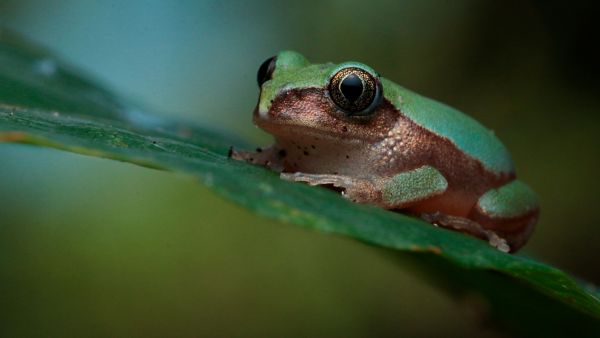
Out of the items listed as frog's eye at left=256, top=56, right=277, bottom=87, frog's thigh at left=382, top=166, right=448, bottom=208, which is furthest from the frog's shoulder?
frog's eye at left=256, top=56, right=277, bottom=87

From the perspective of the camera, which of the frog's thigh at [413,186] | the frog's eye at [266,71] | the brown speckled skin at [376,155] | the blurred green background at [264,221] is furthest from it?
the blurred green background at [264,221]

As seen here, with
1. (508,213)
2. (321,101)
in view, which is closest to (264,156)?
(321,101)

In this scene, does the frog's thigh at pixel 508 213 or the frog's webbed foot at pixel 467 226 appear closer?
the frog's webbed foot at pixel 467 226

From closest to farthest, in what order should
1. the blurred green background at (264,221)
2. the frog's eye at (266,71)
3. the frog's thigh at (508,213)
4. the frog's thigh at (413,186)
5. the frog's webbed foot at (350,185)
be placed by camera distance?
the frog's webbed foot at (350,185), the frog's thigh at (413,186), the frog's eye at (266,71), the frog's thigh at (508,213), the blurred green background at (264,221)

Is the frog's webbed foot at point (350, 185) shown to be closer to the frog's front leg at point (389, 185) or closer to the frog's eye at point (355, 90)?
the frog's front leg at point (389, 185)

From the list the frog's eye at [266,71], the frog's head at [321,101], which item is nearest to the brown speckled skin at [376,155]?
the frog's head at [321,101]

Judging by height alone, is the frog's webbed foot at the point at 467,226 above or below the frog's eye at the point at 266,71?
below

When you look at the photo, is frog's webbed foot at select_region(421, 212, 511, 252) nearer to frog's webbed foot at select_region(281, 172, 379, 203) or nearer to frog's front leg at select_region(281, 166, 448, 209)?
frog's front leg at select_region(281, 166, 448, 209)

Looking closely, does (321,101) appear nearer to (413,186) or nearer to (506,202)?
(413,186)

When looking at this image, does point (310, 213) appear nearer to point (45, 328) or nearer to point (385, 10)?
point (45, 328)
